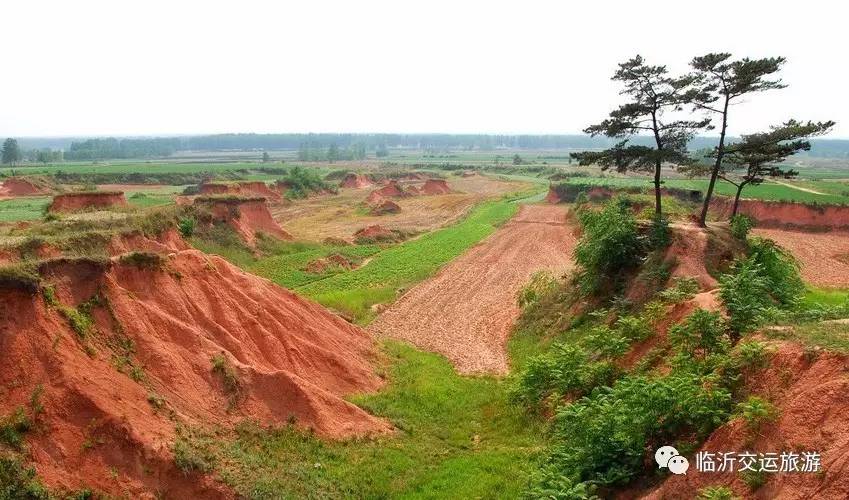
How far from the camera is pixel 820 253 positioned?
147 feet

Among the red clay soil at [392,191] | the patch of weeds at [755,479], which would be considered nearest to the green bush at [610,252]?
the patch of weeds at [755,479]

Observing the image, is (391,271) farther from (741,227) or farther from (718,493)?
(718,493)

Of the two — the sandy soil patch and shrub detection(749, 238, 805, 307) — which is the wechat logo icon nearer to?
shrub detection(749, 238, 805, 307)

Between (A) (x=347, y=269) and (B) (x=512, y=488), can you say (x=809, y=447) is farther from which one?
(A) (x=347, y=269)

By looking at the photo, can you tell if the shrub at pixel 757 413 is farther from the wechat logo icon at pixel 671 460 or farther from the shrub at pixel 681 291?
the shrub at pixel 681 291

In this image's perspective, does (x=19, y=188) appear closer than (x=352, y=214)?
No

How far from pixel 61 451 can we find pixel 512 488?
917 cm

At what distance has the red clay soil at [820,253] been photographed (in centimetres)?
3574

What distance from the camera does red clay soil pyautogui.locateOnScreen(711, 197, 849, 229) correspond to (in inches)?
2192

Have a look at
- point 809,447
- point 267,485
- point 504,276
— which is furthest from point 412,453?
point 504,276

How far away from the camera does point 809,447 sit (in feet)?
28.7

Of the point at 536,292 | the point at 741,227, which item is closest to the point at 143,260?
the point at 536,292

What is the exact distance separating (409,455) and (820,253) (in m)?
44.1

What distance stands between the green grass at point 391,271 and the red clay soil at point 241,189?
789 inches
